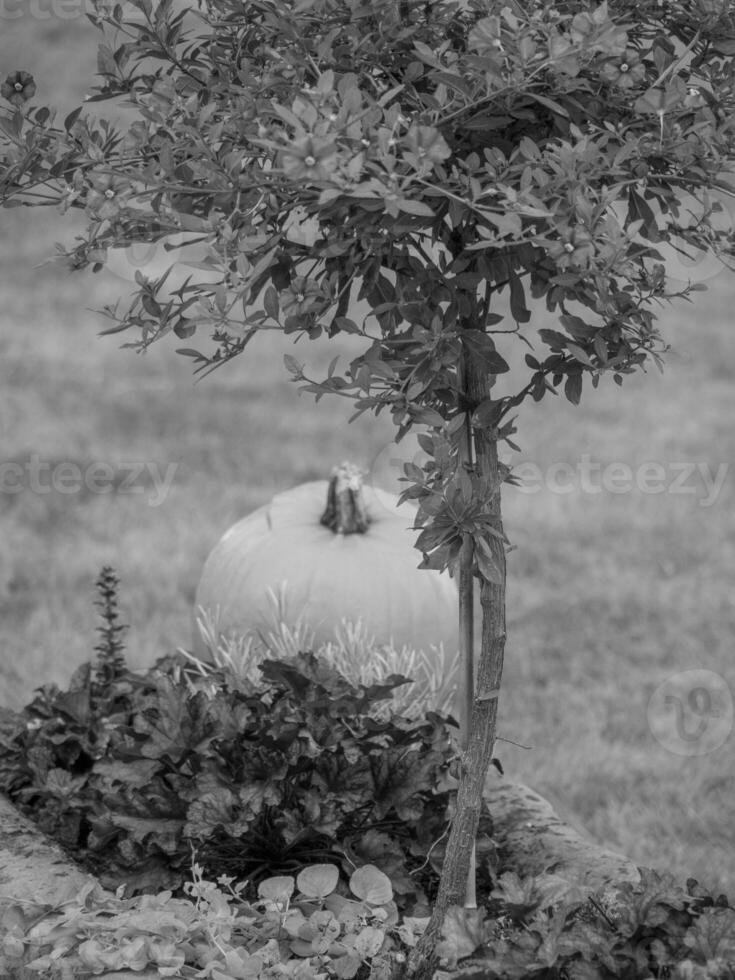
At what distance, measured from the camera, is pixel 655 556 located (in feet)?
14.9

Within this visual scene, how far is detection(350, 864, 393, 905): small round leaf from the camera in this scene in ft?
6.23

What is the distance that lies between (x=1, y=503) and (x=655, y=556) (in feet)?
7.90

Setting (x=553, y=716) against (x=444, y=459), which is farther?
(x=553, y=716)

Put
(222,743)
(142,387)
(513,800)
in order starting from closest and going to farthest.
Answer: (222,743) < (513,800) < (142,387)

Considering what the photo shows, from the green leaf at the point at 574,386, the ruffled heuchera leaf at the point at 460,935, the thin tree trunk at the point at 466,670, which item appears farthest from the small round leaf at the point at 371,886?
the green leaf at the point at 574,386

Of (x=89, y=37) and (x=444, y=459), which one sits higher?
(x=89, y=37)

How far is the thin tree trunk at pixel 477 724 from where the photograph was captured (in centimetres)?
175

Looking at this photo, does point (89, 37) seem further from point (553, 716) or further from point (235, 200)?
point (235, 200)

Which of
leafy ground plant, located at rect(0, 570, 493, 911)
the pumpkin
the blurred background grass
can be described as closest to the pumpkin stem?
the pumpkin

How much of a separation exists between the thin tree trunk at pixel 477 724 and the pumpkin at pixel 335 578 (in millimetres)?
1049

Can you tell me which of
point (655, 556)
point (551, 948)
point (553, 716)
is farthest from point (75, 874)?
point (655, 556)

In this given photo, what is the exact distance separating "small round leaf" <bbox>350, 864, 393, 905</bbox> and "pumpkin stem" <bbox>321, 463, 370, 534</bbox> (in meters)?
1.29

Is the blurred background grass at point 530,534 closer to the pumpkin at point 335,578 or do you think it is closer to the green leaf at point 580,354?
the pumpkin at point 335,578

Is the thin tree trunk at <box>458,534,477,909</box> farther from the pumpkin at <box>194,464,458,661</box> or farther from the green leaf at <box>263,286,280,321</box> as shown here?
the pumpkin at <box>194,464,458,661</box>
